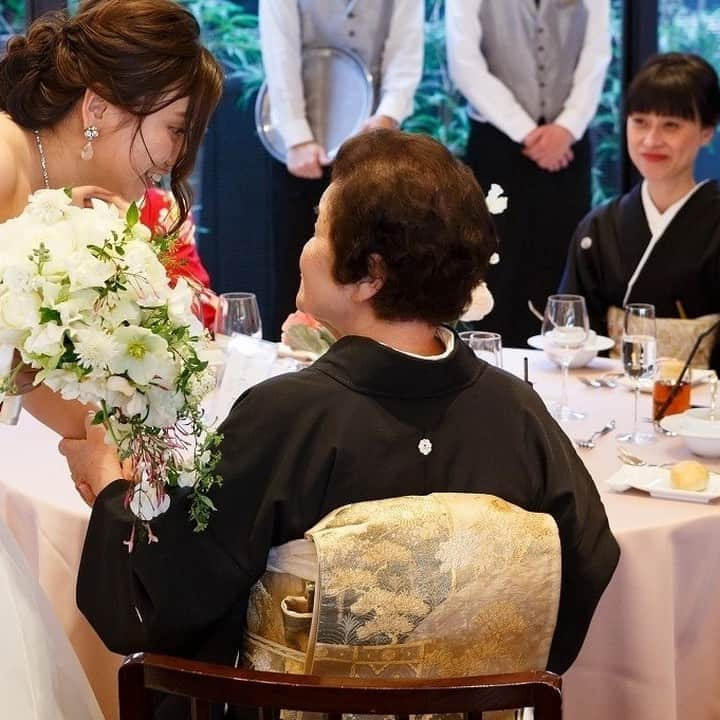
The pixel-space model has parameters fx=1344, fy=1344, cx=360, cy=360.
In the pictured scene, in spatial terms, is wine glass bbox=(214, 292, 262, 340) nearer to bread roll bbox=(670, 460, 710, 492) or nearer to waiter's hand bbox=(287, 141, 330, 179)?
bread roll bbox=(670, 460, 710, 492)

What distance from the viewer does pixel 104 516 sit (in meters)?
1.60

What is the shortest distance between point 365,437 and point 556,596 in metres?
0.29

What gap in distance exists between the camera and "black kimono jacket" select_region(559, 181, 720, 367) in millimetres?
3484

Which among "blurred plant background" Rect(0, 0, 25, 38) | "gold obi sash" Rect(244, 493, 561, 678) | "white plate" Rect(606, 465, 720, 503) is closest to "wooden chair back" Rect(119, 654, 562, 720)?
"gold obi sash" Rect(244, 493, 561, 678)

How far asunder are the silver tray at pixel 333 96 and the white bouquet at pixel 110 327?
295cm

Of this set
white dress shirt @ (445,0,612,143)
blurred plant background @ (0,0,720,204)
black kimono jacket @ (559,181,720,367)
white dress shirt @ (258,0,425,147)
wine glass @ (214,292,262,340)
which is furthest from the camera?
blurred plant background @ (0,0,720,204)

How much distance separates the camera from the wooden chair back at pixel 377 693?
4.23 ft

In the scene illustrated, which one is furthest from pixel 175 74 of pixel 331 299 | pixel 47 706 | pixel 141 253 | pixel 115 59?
pixel 47 706

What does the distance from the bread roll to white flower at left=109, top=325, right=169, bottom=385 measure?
3.28ft

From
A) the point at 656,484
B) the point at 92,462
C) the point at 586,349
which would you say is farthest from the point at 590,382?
the point at 92,462

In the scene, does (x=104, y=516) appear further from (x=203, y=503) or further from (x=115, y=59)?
(x=115, y=59)

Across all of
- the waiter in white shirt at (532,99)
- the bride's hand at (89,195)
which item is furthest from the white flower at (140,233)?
the waiter in white shirt at (532,99)

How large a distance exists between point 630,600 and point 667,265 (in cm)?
164

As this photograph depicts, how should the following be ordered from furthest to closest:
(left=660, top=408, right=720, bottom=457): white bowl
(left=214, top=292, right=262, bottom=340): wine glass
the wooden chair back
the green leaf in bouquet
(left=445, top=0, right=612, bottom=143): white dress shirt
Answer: (left=445, top=0, right=612, bottom=143): white dress shirt, (left=214, top=292, right=262, bottom=340): wine glass, (left=660, top=408, right=720, bottom=457): white bowl, the green leaf in bouquet, the wooden chair back
